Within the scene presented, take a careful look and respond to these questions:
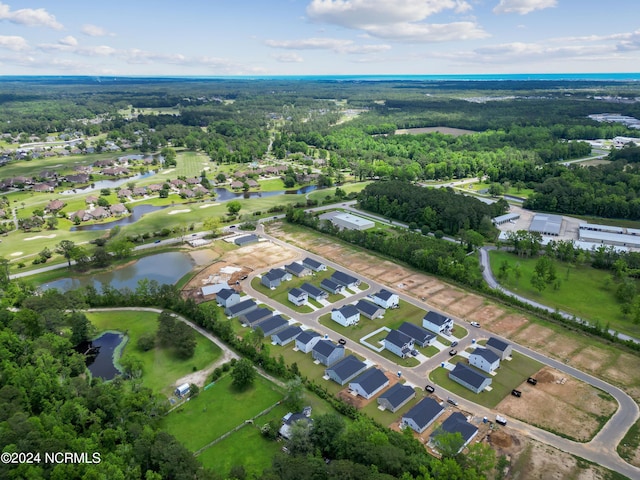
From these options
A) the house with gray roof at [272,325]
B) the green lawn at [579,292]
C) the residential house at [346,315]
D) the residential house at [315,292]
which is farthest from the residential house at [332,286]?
the green lawn at [579,292]

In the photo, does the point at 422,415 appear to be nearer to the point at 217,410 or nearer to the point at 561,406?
the point at 561,406

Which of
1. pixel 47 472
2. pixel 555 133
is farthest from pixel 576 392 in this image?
pixel 555 133

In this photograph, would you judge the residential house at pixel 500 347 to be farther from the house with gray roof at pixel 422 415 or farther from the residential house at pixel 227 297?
the residential house at pixel 227 297

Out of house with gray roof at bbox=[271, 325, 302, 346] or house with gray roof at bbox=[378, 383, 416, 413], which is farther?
house with gray roof at bbox=[271, 325, 302, 346]

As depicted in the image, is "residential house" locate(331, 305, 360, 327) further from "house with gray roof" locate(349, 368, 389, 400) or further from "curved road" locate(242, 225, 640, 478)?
"house with gray roof" locate(349, 368, 389, 400)

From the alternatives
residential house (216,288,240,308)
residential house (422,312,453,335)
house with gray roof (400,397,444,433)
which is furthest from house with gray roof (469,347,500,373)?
residential house (216,288,240,308)
